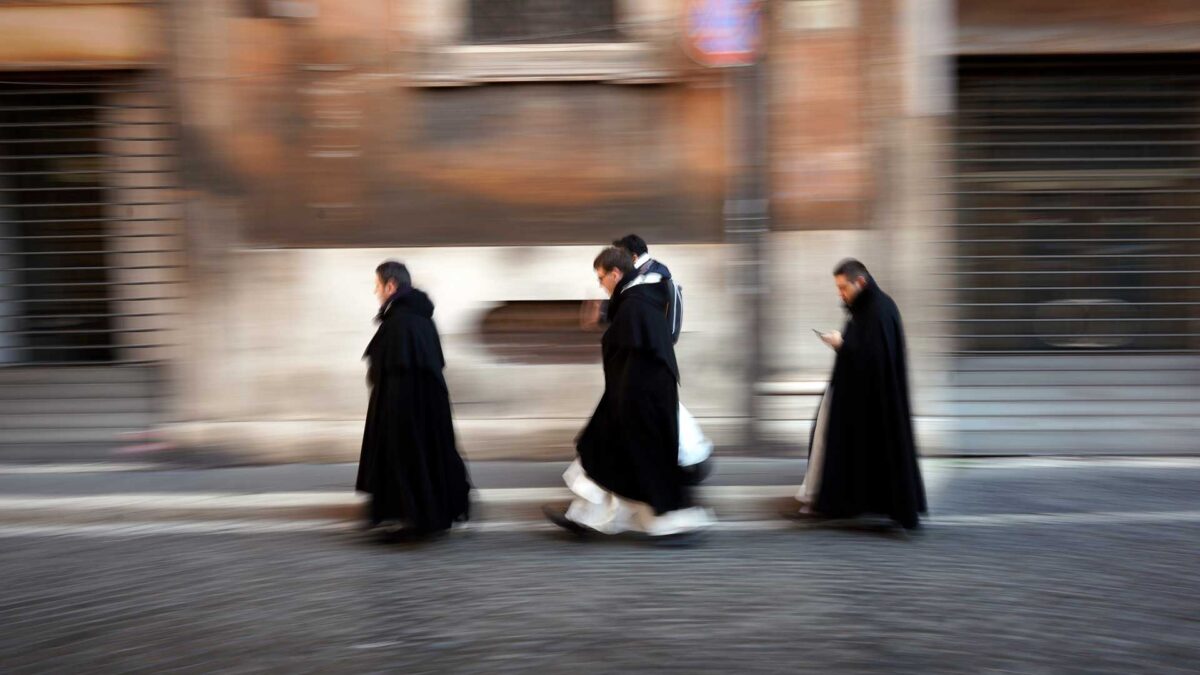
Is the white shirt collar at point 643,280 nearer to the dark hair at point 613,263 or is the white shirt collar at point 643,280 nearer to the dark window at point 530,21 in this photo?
the dark hair at point 613,263

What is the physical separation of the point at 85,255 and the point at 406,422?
462 cm

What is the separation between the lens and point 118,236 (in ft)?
29.6

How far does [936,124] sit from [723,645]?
557cm

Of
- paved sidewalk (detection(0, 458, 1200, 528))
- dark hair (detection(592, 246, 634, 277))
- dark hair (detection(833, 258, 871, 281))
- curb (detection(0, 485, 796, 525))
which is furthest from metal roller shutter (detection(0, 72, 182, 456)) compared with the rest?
dark hair (detection(833, 258, 871, 281))

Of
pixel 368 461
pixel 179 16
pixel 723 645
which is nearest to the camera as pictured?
pixel 723 645

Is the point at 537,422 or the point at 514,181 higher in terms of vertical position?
the point at 514,181

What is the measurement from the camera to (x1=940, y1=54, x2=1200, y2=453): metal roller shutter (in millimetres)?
8961

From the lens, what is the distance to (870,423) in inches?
247

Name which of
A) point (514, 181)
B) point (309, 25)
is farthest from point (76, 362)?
point (514, 181)

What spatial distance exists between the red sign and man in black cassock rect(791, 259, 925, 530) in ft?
8.60

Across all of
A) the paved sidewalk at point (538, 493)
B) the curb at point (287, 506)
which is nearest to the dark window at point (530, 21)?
the paved sidewalk at point (538, 493)

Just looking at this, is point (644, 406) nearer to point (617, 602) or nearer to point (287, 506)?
point (617, 602)

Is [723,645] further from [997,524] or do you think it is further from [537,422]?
[537,422]

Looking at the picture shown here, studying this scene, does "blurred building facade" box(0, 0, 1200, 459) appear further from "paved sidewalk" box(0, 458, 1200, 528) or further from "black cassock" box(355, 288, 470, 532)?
"black cassock" box(355, 288, 470, 532)
